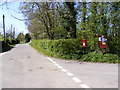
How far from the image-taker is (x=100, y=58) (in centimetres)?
1141

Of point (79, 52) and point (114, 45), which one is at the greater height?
point (114, 45)

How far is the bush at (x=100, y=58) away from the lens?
11.1 metres

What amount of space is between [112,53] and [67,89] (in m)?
8.03

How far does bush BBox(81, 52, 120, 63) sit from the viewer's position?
11102mm

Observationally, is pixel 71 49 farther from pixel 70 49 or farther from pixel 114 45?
pixel 114 45

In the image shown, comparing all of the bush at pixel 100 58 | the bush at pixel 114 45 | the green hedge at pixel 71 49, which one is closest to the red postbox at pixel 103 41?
the bush at pixel 114 45

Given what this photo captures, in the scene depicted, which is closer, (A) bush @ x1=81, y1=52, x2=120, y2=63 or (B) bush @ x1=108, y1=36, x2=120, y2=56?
(A) bush @ x1=81, y1=52, x2=120, y2=63

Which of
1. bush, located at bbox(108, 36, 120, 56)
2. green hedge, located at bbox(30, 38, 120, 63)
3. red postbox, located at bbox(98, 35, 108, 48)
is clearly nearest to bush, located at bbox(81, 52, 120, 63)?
green hedge, located at bbox(30, 38, 120, 63)

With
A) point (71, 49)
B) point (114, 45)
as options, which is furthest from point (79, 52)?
point (114, 45)

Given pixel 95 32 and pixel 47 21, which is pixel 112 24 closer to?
pixel 95 32

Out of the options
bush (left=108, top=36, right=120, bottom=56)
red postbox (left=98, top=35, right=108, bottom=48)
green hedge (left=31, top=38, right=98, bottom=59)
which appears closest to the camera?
red postbox (left=98, top=35, right=108, bottom=48)

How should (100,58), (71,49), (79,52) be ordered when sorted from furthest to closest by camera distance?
(71,49) → (79,52) → (100,58)

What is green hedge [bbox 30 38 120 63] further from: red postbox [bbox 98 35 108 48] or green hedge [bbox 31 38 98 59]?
red postbox [bbox 98 35 108 48]

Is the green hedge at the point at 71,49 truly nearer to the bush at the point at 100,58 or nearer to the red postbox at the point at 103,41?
the bush at the point at 100,58
